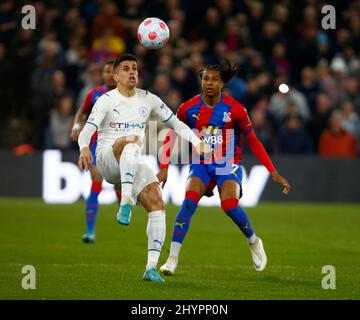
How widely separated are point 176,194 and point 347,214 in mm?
3402

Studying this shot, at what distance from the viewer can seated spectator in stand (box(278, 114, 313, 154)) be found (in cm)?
2014

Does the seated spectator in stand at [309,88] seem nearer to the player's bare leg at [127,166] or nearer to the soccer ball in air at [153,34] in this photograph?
the soccer ball in air at [153,34]

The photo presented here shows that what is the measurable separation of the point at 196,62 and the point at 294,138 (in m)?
2.66

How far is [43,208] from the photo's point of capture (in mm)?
18219

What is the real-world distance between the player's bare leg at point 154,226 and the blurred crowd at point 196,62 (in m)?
10.0

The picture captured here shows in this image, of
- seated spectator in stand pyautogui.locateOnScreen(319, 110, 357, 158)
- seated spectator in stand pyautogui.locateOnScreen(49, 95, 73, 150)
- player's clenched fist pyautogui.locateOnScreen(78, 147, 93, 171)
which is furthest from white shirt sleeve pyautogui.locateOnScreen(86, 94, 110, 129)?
seated spectator in stand pyautogui.locateOnScreen(319, 110, 357, 158)

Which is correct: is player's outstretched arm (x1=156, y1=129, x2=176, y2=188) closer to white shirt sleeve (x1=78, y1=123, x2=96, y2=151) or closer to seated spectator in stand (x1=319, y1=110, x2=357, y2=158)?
white shirt sleeve (x1=78, y1=123, x2=96, y2=151)

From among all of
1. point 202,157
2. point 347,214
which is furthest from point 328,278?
point 347,214

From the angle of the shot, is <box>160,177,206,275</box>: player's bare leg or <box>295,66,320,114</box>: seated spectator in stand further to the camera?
<box>295,66,320,114</box>: seated spectator in stand

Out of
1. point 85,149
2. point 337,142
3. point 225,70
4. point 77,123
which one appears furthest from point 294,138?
point 85,149

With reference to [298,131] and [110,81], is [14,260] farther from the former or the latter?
[298,131]

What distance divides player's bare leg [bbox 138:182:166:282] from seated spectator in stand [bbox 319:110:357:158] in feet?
36.0

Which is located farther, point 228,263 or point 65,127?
point 65,127

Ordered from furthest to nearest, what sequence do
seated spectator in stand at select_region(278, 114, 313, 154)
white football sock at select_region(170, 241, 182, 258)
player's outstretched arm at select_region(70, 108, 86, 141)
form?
seated spectator in stand at select_region(278, 114, 313, 154)
player's outstretched arm at select_region(70, 108, 86, 141)
white football sock at select_region(170, 241, 182, 258)
